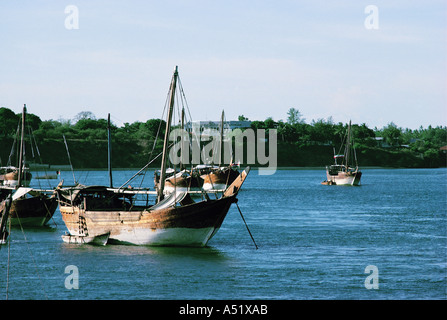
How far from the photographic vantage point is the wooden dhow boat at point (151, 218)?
3894 cm

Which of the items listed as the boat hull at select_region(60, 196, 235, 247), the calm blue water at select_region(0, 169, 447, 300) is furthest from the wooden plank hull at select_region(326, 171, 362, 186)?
the boat hull at select_region(60, 196, 235, 247)

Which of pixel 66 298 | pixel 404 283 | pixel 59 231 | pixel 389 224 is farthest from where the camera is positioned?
pixel 389 224

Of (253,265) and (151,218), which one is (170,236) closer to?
(151,218)

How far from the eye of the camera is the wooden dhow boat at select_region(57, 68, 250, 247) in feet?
128

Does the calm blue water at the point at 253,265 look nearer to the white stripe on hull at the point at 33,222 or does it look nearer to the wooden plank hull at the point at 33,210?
the white stripe on hull at the point at 33,222

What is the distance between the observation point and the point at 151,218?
39.2 metres

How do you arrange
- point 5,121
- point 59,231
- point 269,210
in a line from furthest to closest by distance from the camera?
point 5,121, point 269,210, point 59,231

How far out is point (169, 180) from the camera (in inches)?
3280

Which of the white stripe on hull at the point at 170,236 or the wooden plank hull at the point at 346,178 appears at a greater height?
the white stripe on hull at the point at 170,236

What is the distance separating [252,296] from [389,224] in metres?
30.9

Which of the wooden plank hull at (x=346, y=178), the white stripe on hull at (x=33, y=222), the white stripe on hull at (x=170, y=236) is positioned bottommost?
the wooden plank hull at (x=346, y=178)

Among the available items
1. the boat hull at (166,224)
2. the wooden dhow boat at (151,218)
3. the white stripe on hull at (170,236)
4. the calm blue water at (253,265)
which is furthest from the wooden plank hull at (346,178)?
the boat hull at (166,224)
